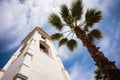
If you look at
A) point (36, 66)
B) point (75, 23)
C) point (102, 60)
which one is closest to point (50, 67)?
point (36, 66)

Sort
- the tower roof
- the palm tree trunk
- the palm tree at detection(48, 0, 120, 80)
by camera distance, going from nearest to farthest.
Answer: the palm tree trunk, the palm tree at detection(48, 0, 120, 80), the tower roof

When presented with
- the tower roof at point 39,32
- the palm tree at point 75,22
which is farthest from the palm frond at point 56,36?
the tower roof at point 39,32

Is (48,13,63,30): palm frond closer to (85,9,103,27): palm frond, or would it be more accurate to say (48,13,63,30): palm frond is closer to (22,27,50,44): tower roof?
(85,9,103,27): palm frond

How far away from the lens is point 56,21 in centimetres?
1202

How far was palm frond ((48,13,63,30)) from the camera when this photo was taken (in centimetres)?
1185

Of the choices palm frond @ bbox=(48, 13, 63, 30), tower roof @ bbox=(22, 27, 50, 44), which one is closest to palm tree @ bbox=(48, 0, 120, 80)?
palm frond @ bbox=(48, 13, 63, 30)

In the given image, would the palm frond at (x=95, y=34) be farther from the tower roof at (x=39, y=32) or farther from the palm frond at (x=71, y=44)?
the tower roof at (x=39, y=32)

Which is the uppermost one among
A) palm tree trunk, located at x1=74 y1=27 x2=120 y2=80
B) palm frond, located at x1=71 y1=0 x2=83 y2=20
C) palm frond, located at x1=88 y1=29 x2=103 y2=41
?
palm frond, located at x1=71 y1=0 x2=83 y2=20

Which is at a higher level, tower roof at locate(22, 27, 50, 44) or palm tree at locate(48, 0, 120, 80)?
tower roof at locate(22, 27, 50, 44)

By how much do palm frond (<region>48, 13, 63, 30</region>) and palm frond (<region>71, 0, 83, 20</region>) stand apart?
1280mm

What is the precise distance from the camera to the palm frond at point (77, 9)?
1105 cm

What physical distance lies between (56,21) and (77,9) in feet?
6.33

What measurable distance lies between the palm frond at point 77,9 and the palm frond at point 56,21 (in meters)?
1.28

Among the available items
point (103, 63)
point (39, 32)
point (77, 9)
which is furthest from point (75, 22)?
point (39, 32)
